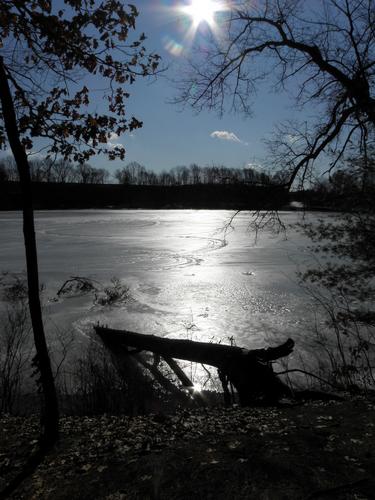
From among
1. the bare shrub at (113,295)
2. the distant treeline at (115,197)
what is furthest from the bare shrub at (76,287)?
the distant treeline at (115,197)

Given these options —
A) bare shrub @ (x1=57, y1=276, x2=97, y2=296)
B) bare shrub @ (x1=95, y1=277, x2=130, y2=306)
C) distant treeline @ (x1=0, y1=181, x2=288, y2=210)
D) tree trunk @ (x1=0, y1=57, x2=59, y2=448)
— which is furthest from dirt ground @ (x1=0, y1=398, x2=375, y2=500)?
distant treeline @ (x1=0, y1=181, x2=288, y2=210)

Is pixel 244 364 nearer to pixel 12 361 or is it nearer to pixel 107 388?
pixel 107 388

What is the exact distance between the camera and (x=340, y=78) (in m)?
7.44

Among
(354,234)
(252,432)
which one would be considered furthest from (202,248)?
(252,432)

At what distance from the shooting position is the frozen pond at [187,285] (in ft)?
30.7

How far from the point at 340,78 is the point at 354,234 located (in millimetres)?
2828

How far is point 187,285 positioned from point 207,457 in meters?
10.5

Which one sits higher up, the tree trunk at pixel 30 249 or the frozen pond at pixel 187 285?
the tree trunk at pixel 30 249

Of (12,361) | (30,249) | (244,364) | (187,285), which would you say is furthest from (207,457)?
(187,285)

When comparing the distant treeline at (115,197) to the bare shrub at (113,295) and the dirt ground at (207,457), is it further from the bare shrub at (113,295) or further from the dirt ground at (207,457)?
the dirt ground at (207,457)

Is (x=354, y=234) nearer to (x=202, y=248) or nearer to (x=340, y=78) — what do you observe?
(x=340, y=78)

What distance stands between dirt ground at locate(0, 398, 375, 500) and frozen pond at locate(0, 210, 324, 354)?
4.45 meters

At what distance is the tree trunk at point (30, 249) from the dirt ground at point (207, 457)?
0.69ft

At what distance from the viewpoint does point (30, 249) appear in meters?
3.30
